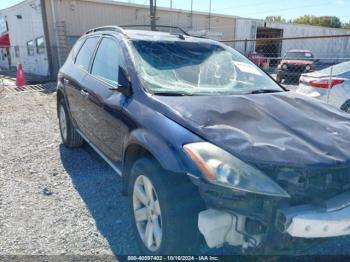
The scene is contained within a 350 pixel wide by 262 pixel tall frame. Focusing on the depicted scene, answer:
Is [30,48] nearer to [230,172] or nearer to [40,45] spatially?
[40,45]

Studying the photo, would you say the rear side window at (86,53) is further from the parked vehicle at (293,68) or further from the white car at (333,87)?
the parked vehicle at (293,68)

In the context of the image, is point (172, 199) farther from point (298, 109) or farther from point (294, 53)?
point (294, 53)

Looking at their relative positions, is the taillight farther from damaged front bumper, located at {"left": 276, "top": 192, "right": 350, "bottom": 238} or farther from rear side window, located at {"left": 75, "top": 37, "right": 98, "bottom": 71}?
damaged front bumper, located at {"left": 276, "top": 192, "right": 350, "bottom": 238}

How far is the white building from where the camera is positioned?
1796cm

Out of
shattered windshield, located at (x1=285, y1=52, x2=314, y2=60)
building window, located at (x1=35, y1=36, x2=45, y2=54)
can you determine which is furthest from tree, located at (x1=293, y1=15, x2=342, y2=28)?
building window, located at (x1=35, y1=36, x2=45, y2=54)

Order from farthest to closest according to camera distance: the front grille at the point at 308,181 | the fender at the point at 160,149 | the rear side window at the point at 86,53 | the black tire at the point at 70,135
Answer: the black tire at the point at 70,135
the rear side window at the point at 86,53
the fender at the point at 160,149
the front grille at the point at 308,181

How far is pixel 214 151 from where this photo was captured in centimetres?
198

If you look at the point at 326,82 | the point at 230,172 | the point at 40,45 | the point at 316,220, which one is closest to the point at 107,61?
the point at 230,172

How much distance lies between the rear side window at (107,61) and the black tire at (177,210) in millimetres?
1434

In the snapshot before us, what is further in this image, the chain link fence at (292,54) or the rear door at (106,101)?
the chain link fence at (292,54)

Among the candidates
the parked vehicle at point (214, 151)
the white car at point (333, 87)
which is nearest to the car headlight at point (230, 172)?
the parked vehicle at point (214, 151)

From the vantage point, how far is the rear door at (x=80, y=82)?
13.3 ft

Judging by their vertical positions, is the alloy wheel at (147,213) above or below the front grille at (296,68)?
above

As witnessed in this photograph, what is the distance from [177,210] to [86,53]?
10.0ft
